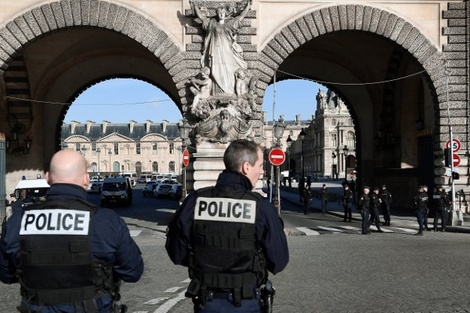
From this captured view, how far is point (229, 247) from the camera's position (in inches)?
203

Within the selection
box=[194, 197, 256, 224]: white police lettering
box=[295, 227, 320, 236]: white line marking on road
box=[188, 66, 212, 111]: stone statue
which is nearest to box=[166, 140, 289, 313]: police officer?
box=[194, 197, 256, 224]: white police lettering

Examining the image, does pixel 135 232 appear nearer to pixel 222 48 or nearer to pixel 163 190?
pixel 222 48

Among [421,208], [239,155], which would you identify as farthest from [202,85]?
[239,155]

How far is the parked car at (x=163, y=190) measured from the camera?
5675 cm

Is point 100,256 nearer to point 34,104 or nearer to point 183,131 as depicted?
point 183,131

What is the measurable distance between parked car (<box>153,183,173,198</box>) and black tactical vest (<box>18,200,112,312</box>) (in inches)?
2041

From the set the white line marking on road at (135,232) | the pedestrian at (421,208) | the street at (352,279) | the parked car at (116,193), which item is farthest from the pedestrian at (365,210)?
the parked car at (116,193)

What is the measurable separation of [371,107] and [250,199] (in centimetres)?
2945

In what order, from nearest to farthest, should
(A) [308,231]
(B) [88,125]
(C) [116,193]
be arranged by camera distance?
(A) [308,231]
(C) [116,193]
(B) [88,125]

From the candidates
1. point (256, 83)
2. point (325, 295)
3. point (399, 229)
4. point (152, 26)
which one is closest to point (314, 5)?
point (256, 83)

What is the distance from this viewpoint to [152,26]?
2352cm

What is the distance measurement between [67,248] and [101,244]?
0.20m

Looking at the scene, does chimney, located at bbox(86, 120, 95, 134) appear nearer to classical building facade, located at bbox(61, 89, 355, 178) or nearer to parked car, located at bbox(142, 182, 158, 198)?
classical building facade, located at bbox(61, 89, 355, 178)

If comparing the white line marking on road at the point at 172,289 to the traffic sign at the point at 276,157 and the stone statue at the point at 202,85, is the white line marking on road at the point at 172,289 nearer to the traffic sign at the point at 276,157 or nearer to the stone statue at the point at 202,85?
the stone statue at the point at 202,85
